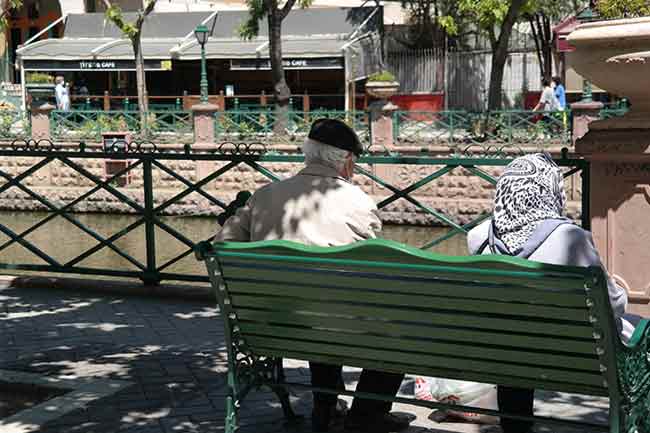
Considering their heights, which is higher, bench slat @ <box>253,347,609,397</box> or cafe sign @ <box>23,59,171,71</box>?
cafe sign @ <box>23,59,171,71</box>

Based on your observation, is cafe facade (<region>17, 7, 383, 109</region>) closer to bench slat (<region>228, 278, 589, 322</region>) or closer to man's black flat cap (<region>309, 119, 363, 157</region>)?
man's black flat cap (<region>309, 119, 363, 157</region>)

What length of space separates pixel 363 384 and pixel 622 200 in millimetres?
2107

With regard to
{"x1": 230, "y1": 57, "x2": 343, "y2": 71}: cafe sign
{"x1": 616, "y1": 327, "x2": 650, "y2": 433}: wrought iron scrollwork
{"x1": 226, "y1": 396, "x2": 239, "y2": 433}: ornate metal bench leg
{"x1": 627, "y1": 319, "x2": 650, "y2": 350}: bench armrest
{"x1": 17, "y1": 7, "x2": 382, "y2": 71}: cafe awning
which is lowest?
{"x1": 226, "y1": 396, "x2": 239, "y2": 433}: ornate metal bench leg

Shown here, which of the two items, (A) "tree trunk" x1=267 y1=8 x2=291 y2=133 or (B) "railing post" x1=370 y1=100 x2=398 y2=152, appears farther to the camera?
(A) "tree trunk" x1=267 y1=8 x2=291 y2=133

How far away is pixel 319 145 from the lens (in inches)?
194

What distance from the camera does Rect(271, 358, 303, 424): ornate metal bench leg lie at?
5082 millimetres

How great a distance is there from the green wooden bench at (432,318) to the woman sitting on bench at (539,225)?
0.26m

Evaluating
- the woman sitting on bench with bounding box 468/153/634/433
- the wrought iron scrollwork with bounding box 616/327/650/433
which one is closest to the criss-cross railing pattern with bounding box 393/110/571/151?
the woman sitting on bench with bounding box 468/153/634/433

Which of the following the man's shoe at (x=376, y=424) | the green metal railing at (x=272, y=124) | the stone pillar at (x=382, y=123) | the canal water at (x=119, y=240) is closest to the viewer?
the man's shoe at (x=376, y=424)

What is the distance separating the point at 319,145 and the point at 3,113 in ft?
80.2

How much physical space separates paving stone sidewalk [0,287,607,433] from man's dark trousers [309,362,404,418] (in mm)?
200

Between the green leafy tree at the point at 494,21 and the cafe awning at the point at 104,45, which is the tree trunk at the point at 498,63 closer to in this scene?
the green leafy tree at the point at 494,21

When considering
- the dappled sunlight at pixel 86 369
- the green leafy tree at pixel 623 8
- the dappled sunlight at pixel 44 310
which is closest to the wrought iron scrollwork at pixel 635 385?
the dappled sunlight at pixel 86 369

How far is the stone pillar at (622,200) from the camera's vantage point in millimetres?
6070
